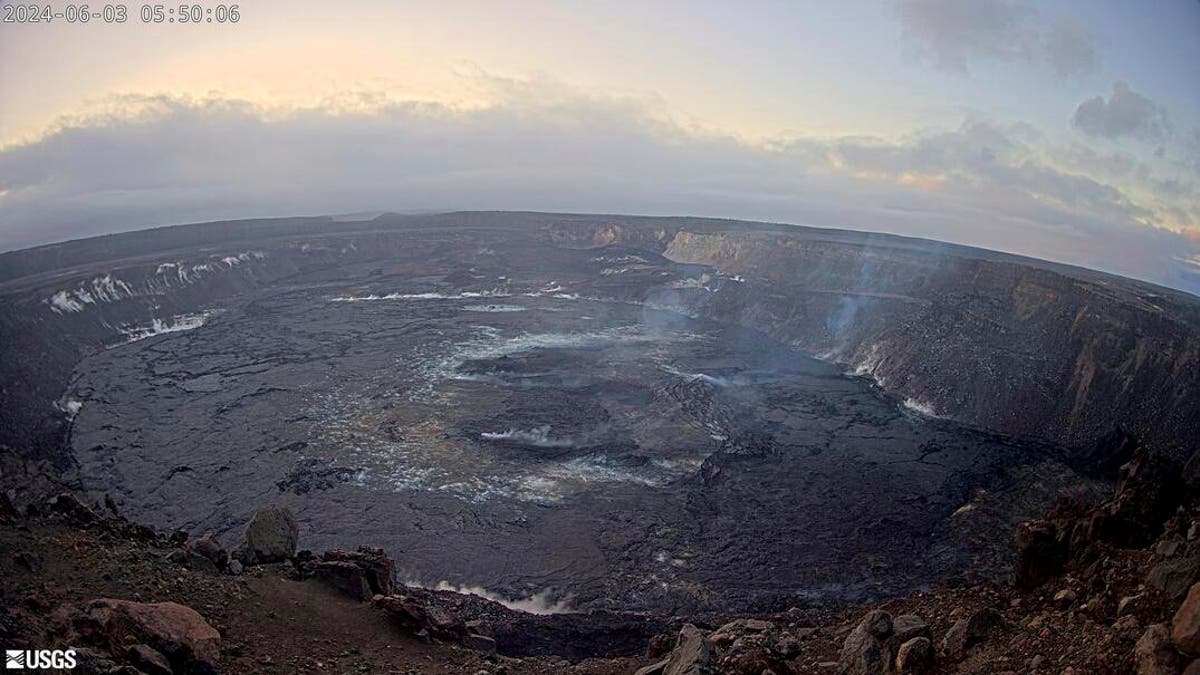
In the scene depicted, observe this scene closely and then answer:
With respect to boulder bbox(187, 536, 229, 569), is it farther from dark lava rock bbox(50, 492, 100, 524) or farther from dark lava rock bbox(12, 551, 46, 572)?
dark lava rock bbox(12, 551, 46, 572)

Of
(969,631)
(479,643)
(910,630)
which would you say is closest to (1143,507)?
(969,631)

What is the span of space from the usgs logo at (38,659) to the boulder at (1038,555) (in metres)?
10.8

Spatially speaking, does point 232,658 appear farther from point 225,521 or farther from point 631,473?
point 631,473

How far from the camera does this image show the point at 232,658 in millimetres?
8812

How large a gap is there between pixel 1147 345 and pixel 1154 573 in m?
28.3

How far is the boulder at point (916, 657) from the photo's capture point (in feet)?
25.1

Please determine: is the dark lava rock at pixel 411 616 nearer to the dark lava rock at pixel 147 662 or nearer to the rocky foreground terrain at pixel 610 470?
the rocky foreground terrain at pixel 610 470

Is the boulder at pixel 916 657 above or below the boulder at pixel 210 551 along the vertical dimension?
above

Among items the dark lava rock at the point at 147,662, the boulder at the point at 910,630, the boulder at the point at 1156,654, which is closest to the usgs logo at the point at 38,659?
the dark lava rock at the point at 147,662

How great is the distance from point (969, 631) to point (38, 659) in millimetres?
9250

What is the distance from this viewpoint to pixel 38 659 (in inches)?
259

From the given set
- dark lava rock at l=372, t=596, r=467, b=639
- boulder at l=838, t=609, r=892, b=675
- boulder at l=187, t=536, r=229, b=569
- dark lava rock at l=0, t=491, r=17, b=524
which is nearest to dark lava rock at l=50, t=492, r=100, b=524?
dark lava rock at l=0, t=491, r=17, b=524

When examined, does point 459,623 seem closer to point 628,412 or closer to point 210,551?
point 210,551

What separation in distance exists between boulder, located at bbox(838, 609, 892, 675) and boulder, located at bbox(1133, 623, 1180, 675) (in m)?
2.60
